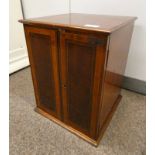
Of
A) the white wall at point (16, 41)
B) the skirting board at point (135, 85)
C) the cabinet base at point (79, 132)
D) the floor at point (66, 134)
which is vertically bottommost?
the floor at point (66, 134)

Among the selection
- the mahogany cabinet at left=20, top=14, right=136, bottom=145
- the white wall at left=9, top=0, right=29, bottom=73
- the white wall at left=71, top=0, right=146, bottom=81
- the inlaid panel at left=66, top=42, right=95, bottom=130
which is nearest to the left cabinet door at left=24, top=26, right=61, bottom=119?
the mahogany cabinet at left=20, top=14, right=136, bottom=145

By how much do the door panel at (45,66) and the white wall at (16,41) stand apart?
101 centimetres

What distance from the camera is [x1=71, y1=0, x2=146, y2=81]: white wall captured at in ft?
4.58

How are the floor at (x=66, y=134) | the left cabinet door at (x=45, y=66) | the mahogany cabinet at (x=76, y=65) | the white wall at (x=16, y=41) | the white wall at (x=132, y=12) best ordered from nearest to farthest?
the mahogany cabinet at (x=76, y=65) < the left cabinet door at (x=45, y=66) < the floor at (x=66, y=134) < the white wall at (x=132, y=12) < the white wall at (x=16, y=41)

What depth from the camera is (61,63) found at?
1.01 m

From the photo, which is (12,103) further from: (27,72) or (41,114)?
(27,72)

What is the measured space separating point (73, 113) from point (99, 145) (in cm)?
32

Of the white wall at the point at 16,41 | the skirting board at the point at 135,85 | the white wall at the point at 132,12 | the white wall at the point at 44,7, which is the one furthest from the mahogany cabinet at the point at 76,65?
the white wall at the point at 16,41

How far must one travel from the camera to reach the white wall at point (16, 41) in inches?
79.6

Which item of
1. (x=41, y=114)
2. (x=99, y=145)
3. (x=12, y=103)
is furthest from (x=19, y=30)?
(x=99, y=145)

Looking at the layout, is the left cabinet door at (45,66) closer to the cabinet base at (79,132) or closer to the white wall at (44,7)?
the cabinet base at (79,132)

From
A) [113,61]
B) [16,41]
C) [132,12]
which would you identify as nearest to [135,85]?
[132,12]
